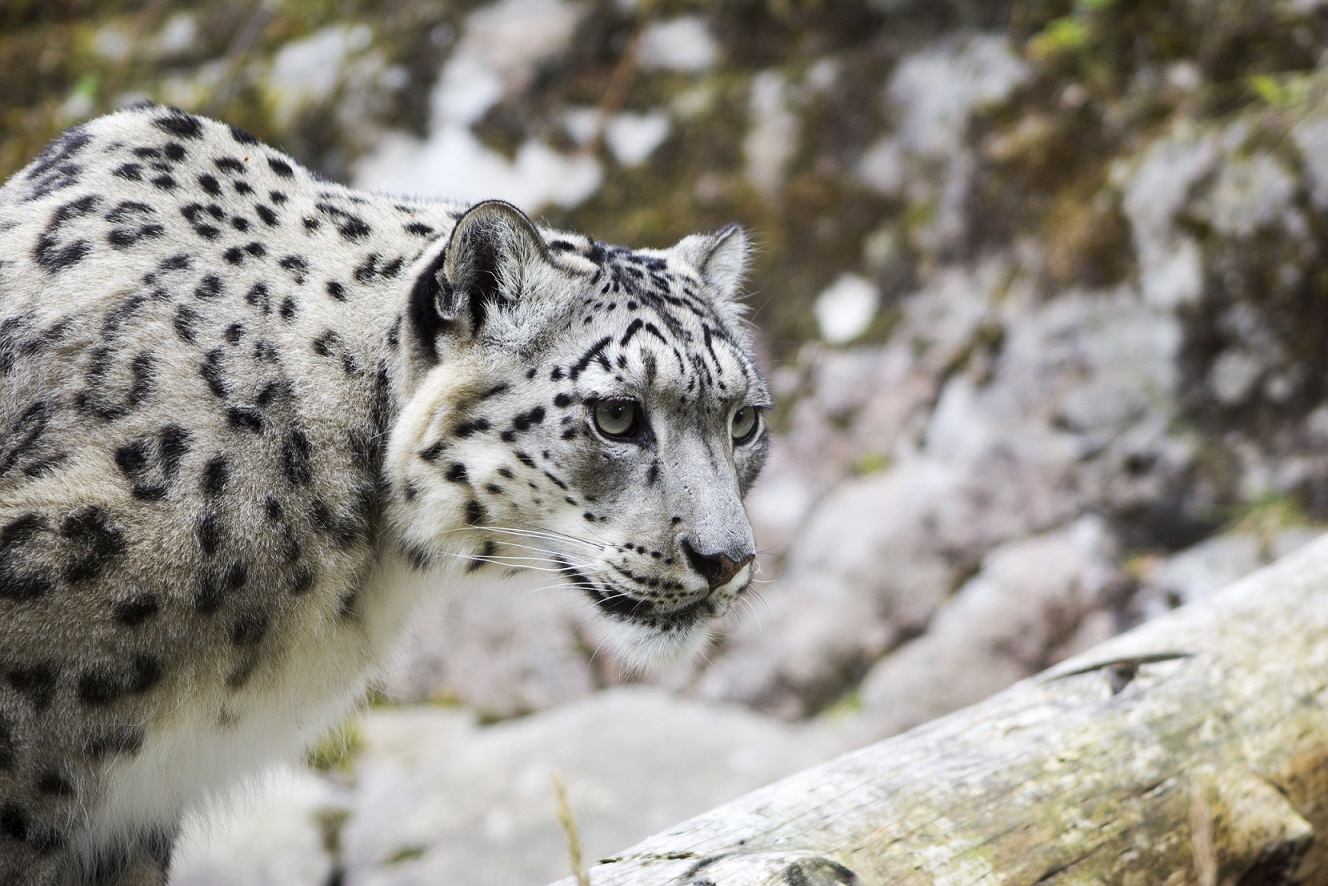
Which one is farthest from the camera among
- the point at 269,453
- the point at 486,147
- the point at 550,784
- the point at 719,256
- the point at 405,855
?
the point at 486,147

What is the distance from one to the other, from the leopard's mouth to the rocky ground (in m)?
2.82

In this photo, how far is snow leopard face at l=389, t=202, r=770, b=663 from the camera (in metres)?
3.94

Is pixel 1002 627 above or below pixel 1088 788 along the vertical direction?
above

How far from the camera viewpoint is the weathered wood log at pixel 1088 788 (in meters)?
3.50

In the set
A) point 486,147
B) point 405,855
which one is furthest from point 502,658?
point 486,147

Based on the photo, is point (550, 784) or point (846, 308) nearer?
point (550, 784)

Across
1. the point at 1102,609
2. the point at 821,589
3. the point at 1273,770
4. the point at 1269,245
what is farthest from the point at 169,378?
the point at 1269,245

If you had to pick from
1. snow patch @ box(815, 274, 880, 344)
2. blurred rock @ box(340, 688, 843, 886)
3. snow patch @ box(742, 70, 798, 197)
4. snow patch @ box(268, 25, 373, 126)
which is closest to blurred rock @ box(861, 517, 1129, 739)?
blurred rock @ box(340, 688, 843, 886)

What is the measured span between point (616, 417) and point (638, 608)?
61 centimetres

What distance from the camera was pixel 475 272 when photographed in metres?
4.01

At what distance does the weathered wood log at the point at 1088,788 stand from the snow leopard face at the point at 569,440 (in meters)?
0.74

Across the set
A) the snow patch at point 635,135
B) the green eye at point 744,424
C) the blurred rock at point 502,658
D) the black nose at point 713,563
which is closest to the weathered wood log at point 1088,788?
the black nose at point 713,563

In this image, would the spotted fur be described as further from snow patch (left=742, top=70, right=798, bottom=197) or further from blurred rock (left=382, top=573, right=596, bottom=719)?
snow patch (left=742, top=70, right=798, bottom=197)

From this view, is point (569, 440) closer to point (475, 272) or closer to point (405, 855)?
point (475, 272)
